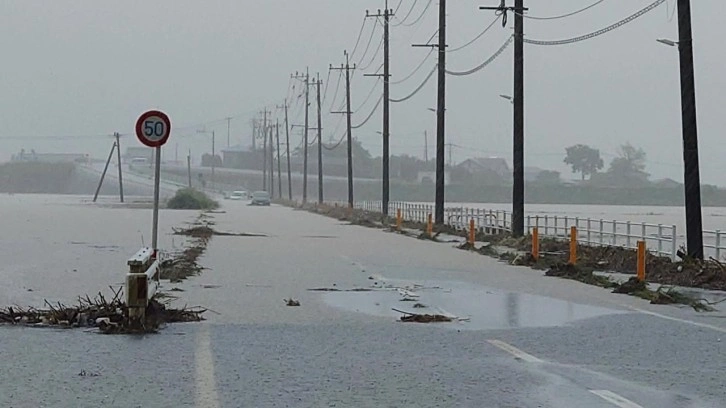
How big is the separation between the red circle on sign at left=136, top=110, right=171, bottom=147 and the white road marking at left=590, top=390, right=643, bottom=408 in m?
11.1

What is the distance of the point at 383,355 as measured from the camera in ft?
42.3

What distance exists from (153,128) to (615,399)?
11.7 meters

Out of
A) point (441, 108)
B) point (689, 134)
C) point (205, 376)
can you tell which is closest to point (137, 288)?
point (205, 376)

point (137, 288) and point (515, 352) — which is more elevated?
point (137, 288)

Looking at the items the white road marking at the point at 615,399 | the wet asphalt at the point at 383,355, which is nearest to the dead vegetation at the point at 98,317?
the wet asphalt at the point at 383,355

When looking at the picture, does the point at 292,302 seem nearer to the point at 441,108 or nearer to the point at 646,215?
the point at 441,108

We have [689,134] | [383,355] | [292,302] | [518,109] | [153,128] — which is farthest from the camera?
[518,109]

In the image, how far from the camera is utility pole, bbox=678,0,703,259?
81.7 ft

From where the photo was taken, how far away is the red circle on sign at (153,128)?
65.2 ft

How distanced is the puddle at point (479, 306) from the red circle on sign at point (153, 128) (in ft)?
12.4

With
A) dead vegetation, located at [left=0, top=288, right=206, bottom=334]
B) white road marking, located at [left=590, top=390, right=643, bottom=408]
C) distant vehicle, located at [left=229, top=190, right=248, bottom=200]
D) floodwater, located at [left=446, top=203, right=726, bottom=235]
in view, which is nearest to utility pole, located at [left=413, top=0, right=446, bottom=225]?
floodwater, located at [left=446, top=203, right=726, bottom=235]

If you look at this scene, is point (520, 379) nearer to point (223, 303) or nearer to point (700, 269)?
point (223, 303)

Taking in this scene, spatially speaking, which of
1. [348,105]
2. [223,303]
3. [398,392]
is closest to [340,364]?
[398,392]

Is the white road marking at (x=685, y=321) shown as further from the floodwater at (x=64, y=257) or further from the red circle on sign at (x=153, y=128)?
the floodwater at (x=64, y=257)
